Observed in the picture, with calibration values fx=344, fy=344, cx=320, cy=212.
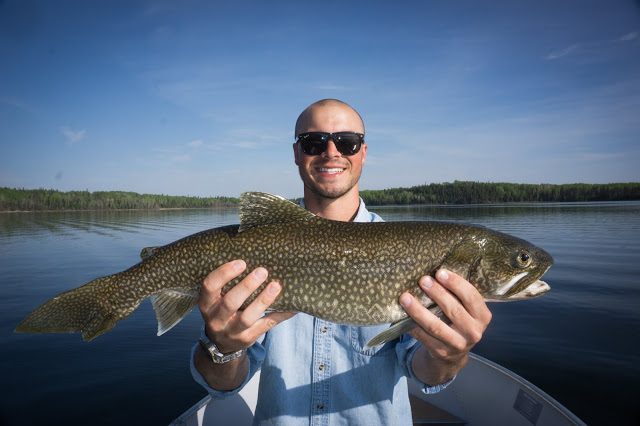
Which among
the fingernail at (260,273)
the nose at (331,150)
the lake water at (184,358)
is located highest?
the nose at (331,150)

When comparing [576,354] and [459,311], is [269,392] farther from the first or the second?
[576,354]

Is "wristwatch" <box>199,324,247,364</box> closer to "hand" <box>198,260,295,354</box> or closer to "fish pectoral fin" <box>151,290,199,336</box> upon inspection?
"hand" <box>198,260,295,354</box>

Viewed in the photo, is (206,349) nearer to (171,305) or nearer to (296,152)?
(171,305)

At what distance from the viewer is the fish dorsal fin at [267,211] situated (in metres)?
3.02

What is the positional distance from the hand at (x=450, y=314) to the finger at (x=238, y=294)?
117 cm

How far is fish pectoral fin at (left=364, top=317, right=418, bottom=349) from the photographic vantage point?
2.62 metres

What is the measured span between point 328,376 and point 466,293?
149 centimetres

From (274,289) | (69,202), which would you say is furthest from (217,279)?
(69,202)

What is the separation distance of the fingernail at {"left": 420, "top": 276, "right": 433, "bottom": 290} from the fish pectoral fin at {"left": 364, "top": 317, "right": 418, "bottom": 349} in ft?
0.93

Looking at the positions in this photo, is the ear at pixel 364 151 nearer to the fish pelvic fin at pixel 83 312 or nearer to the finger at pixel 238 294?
the finger at pixel 238 294

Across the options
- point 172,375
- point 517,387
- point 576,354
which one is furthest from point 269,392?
point 576,354

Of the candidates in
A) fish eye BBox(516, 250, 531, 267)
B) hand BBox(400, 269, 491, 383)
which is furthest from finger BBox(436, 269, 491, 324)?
fish eye BBox(516, 250, 531, 267)

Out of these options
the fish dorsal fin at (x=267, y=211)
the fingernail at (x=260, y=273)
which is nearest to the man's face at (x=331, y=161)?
the fish dorsal fin at (x=267, y=211)

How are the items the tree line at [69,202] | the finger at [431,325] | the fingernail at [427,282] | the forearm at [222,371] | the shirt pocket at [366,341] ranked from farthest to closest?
the tree line at [69,202] → the shirt pocket at [366,341] → the forearm at [222,371] → the fingernail at [427,282] → the finger at [431,325]
